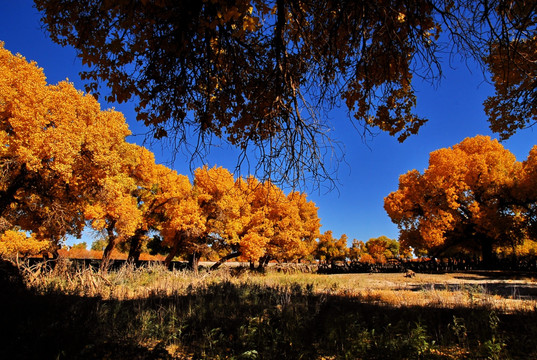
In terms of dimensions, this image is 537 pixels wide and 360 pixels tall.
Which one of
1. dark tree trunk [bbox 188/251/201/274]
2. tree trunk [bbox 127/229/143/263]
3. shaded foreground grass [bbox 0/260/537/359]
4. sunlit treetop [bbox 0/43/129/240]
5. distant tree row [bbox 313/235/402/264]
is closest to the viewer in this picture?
shaded foreground grass [bbox 0/260/537/359]

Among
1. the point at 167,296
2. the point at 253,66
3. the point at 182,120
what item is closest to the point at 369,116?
the point at 253,66

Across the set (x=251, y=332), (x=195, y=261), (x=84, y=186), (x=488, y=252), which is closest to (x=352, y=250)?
(x=488, y=252)

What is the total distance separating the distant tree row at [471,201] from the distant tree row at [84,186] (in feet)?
39.8

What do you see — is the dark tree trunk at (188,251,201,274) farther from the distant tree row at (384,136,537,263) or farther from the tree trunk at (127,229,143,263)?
the distant tree row at (384,136,537,263)

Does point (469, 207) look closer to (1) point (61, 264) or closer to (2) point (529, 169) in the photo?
(2) point (529, 169)

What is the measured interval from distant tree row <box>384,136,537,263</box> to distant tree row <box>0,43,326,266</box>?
12134 millimetres

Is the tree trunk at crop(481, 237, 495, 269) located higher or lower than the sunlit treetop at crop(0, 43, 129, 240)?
lower

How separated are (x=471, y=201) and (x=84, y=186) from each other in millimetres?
30873

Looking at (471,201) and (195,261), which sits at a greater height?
(471,201)

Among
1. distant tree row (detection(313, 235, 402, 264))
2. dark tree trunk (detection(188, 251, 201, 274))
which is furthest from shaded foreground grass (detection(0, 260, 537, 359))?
distant tree row (detection(313, 235, 402, 264))

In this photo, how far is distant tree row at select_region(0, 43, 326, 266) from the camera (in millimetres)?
11406

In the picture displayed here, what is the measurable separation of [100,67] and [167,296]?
23.5 ft

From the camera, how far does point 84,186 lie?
49.0 feet

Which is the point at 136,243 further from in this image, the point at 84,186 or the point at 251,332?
the point at 251,332
